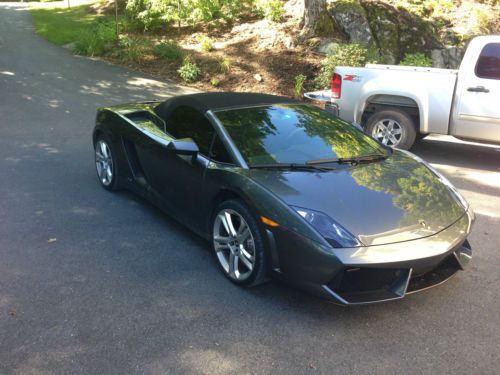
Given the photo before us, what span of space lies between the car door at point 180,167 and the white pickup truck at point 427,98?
13.7 feet

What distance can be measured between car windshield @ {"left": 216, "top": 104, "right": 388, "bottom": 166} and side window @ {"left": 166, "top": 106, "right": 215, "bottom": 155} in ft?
0.56

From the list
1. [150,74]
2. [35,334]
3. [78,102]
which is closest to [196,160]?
[35,334]

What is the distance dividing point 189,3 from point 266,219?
15.4m

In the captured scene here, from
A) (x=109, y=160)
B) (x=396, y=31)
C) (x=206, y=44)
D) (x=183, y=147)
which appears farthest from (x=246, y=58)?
(x=183, y=147)

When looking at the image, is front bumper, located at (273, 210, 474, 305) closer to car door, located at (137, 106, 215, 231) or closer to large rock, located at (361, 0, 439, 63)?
car door, located at (137, 106, 215, 231)

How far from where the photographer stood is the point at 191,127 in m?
4.64

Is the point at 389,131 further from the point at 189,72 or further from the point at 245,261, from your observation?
the point at 189,72

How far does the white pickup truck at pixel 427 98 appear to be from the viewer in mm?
7344

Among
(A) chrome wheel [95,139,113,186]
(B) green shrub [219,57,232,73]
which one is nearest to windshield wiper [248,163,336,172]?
(A) chrome wheel [95,139,113,186]

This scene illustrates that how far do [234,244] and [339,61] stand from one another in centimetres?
981

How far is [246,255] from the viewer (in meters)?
3.76

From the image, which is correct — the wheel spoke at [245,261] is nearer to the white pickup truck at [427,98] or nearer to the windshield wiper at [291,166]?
the windshield wiper at [291,166]

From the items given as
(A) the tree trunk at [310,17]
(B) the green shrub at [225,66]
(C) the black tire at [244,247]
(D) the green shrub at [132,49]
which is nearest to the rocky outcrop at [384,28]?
(A) the tree trunk at [310,17]

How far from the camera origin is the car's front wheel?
18.9 ft
